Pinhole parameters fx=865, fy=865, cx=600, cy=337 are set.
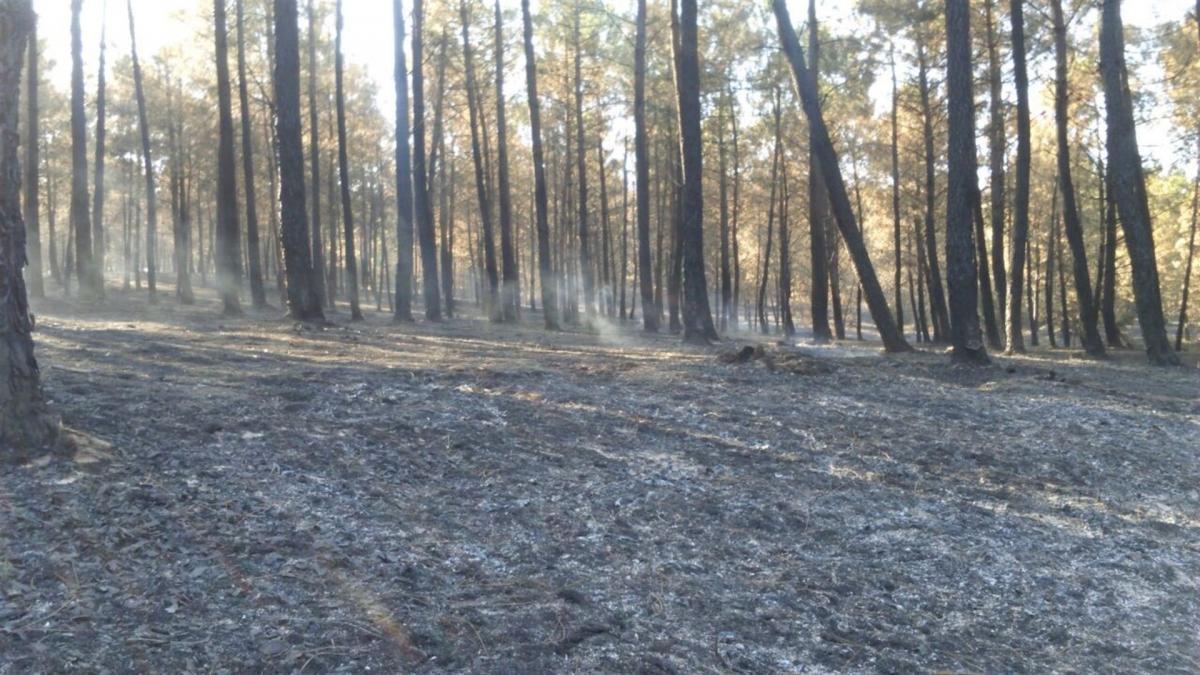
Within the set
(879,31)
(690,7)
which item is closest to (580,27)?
(879,31)

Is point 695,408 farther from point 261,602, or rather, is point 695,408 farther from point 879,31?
point 879,31

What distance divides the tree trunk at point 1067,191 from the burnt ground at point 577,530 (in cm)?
1159

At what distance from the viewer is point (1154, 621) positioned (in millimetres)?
4773

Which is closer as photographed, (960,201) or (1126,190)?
(960,201)

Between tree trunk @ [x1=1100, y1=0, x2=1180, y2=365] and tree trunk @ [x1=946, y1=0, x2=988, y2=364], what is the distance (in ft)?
11.3

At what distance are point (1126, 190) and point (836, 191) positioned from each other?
15.7 ft

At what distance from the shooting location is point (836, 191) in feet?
50.2

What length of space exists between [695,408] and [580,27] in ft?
62.6

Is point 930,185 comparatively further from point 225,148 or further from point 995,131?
point 225,148

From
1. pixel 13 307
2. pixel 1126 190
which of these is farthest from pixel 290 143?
pixel 1126 190

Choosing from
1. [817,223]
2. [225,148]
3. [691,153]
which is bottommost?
[817,223]

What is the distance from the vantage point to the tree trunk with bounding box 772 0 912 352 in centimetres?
1522

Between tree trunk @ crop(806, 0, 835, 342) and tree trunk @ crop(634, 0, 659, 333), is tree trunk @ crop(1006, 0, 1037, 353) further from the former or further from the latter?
tree trunk @ crop(634, 0, 659, 333)

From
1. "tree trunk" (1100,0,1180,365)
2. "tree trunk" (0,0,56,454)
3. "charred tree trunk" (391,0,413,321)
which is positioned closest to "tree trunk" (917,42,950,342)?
"tree trunk" (1100,0,1180,365)
